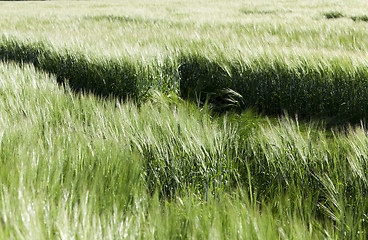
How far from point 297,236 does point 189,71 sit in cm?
232

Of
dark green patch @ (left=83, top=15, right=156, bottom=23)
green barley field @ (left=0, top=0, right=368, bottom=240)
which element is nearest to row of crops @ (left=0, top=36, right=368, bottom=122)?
green barley field @ (left=0, top=0, right=368, bottom=240)

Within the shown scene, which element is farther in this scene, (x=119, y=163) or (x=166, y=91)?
(x=166, y=91)

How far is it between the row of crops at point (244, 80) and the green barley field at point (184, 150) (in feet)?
0.04

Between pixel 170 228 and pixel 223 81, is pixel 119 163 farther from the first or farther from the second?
pixel 223 81

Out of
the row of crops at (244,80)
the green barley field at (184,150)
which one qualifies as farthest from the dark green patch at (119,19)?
the row of crops at (244,80)

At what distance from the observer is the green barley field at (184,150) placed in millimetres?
687

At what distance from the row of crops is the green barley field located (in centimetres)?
1

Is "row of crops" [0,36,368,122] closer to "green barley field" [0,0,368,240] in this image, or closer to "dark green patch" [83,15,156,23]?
"green barley field" [0,0,368,240]

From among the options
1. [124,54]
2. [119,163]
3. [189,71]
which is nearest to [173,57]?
[189,71]

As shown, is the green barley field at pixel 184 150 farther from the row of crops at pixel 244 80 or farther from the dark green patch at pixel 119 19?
the dark green patch at pixel 119 19

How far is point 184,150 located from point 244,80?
1.45 meters

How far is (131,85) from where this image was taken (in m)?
2.55

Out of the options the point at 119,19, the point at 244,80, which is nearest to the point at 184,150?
the point at 244,80

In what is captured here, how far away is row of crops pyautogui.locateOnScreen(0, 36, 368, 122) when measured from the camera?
2197 mm
